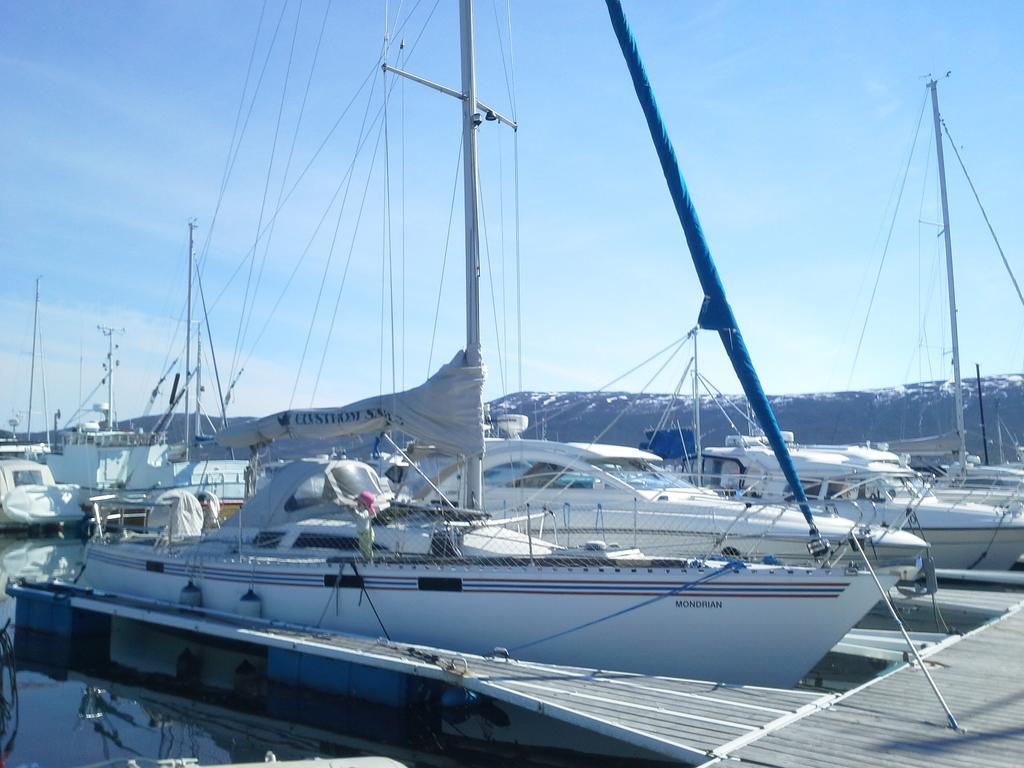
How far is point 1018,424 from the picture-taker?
5456 cm

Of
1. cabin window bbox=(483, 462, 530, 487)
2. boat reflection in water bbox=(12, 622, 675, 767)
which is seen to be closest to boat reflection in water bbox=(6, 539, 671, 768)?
boat reflection in water bbox=(12, 622, 675, 767)

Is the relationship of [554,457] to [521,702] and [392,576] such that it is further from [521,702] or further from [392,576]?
[521,702]

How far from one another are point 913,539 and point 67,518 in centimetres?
2923

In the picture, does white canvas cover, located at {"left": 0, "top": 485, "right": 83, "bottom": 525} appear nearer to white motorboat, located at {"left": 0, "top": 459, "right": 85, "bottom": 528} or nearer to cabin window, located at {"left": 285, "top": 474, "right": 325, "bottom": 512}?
white motorboat, located at {"left": 0, "top": 459, "right": 85, "bottom": 528}

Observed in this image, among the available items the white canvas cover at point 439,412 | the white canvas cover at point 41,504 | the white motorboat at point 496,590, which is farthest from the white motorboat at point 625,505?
the white canvas cover at point 41,504

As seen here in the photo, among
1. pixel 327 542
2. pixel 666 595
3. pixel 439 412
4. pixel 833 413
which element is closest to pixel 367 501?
pixel 327 542

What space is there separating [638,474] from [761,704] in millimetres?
8347

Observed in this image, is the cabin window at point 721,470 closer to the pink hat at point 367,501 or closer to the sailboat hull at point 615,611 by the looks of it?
the pink hat at point 367,501

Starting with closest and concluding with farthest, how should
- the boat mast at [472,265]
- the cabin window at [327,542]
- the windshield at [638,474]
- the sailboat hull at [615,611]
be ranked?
1. the sailboat hull at [615,611]
2. the cabin window at [327,542]
3. the boat mast at [472,265]
4. the windshield at [638,474]

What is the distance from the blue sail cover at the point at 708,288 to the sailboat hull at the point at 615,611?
1.23m

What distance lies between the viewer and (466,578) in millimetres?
9797

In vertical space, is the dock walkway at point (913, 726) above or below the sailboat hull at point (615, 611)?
below

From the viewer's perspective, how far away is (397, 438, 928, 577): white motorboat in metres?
12.7

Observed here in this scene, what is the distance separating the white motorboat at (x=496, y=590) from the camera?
8.76 meters
